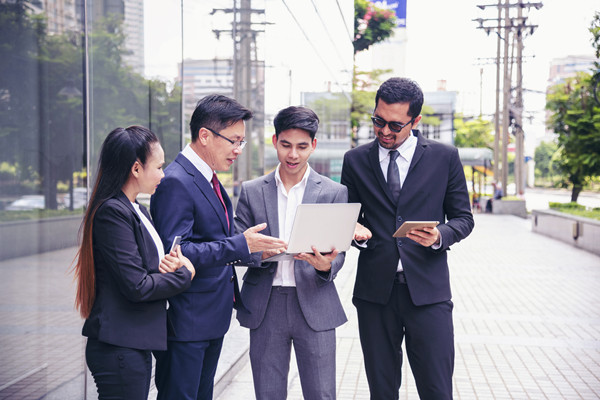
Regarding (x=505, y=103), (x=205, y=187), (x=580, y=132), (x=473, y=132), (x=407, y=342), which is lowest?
(x=407, y=342)

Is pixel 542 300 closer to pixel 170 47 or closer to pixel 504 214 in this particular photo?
pixel 170 47

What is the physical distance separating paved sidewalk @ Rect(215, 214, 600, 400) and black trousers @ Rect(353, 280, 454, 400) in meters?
1.85

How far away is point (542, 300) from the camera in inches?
368

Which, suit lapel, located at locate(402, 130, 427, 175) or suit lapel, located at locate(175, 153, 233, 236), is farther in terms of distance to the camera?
suit lapel, located at locate(402, 130, 427, 175)

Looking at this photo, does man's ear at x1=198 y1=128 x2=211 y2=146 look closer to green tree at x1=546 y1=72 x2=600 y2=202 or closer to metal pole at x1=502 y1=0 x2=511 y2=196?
green tree at x1=546 y1=72 x2=600 y2=202

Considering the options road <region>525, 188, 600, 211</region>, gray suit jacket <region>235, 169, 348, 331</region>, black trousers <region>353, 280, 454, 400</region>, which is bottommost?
road <region>525, 188, 600, 211</region>

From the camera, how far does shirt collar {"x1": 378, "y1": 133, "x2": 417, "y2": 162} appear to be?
3377 mm

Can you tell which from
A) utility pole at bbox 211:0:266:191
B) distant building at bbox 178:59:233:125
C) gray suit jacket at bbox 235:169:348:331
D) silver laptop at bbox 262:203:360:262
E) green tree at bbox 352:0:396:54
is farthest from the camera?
green tree at bbox 352:0:396:54

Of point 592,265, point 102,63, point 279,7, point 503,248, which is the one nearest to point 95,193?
point 102,63

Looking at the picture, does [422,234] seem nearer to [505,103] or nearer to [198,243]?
[198,243]

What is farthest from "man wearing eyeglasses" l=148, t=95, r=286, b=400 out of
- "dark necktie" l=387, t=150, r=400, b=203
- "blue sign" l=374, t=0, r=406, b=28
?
"blue sign" l=374, t=0, r=406, b=28

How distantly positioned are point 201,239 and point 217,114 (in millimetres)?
567

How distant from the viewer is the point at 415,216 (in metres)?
3.26

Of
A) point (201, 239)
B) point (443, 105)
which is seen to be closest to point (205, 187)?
point (201, 239)
